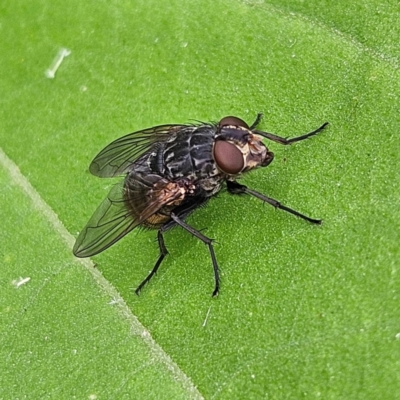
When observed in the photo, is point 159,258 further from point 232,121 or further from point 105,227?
point 232,121

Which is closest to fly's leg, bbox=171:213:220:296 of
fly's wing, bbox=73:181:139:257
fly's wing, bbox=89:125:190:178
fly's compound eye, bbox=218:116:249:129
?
fly's wing, bbox=73:181:139:257

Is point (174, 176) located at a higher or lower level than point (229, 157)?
lower

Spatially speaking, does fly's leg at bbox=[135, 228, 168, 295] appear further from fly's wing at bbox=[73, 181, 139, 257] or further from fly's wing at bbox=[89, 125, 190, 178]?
fly's wing at bbox=[89, 125, 190, 178]

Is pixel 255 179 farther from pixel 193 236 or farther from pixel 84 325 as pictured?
pixel 84 325

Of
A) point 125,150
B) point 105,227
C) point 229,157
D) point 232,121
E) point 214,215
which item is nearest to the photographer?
point 229,157

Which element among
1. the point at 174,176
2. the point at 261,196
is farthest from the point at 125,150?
the point at 261,196

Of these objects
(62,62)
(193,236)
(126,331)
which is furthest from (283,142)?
(62,62)
